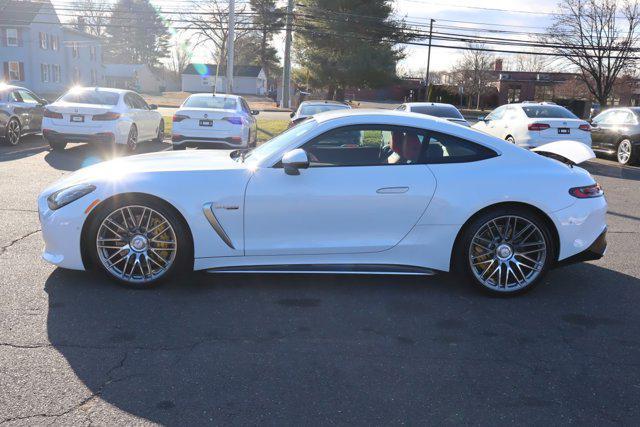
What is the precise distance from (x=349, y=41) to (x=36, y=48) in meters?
28.3

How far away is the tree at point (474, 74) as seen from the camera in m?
59.8

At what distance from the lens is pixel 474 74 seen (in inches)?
2363

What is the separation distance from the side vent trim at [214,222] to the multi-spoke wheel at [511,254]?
1914 mm

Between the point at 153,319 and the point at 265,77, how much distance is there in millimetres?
90515

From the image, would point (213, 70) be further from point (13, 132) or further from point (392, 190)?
point (392, 190)

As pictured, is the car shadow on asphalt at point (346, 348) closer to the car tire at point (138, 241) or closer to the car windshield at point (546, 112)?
the car tire at point (138, 241)

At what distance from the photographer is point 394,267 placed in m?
4.52

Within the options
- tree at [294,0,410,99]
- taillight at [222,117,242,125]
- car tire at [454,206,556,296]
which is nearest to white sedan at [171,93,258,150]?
taillight at [222,117,242,125]

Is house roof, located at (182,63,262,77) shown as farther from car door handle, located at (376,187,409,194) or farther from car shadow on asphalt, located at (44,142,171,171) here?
car door handle, located at (376,187,409,194)

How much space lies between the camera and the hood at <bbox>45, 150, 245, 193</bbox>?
4520 millimetres

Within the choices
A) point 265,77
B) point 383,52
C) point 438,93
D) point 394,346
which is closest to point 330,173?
point 394,346

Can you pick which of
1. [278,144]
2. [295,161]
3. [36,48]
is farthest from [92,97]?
[36,48]

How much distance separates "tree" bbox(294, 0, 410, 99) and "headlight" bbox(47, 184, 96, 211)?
119ft

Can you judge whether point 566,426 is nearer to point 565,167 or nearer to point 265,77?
point 565,167
